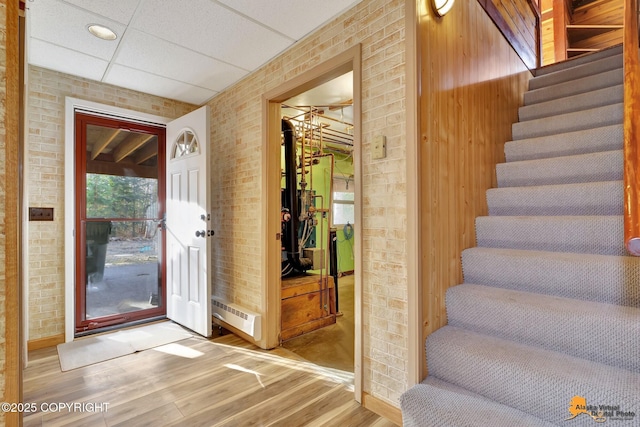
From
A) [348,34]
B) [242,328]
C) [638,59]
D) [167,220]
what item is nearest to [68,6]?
[348,34]

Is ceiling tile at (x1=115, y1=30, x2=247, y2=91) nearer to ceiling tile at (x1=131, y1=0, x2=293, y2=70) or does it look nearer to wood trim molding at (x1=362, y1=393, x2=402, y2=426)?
ceiling tile at (x1=131, y1=0, x2=293, y2=70)

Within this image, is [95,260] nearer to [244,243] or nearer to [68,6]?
[244,243]

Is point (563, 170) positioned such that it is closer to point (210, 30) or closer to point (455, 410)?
point (455, 410)

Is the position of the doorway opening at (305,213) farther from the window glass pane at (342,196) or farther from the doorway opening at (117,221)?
the window glass pane at (342,196)

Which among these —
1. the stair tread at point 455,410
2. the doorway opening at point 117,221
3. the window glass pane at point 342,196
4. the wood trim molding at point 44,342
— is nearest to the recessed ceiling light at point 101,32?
the doorway opening at point 117,221

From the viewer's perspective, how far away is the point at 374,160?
6.10 feet

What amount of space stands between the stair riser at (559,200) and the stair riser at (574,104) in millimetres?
1070

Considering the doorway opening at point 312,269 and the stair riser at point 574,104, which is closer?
the stair riser at point 574,104

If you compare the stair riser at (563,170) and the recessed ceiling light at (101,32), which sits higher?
the recessed ceiling light at (101,32)

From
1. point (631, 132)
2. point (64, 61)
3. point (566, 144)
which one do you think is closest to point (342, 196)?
point (566, 144)

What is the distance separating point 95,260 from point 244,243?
163 centimetres

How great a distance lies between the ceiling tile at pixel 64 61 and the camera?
8.20 feet

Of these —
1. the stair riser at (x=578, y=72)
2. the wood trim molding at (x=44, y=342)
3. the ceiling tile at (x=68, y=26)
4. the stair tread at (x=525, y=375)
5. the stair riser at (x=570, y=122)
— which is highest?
the ceiling tile at (x=68, y=26)

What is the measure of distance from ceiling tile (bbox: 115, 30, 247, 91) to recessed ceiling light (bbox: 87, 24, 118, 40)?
9 centimetres
